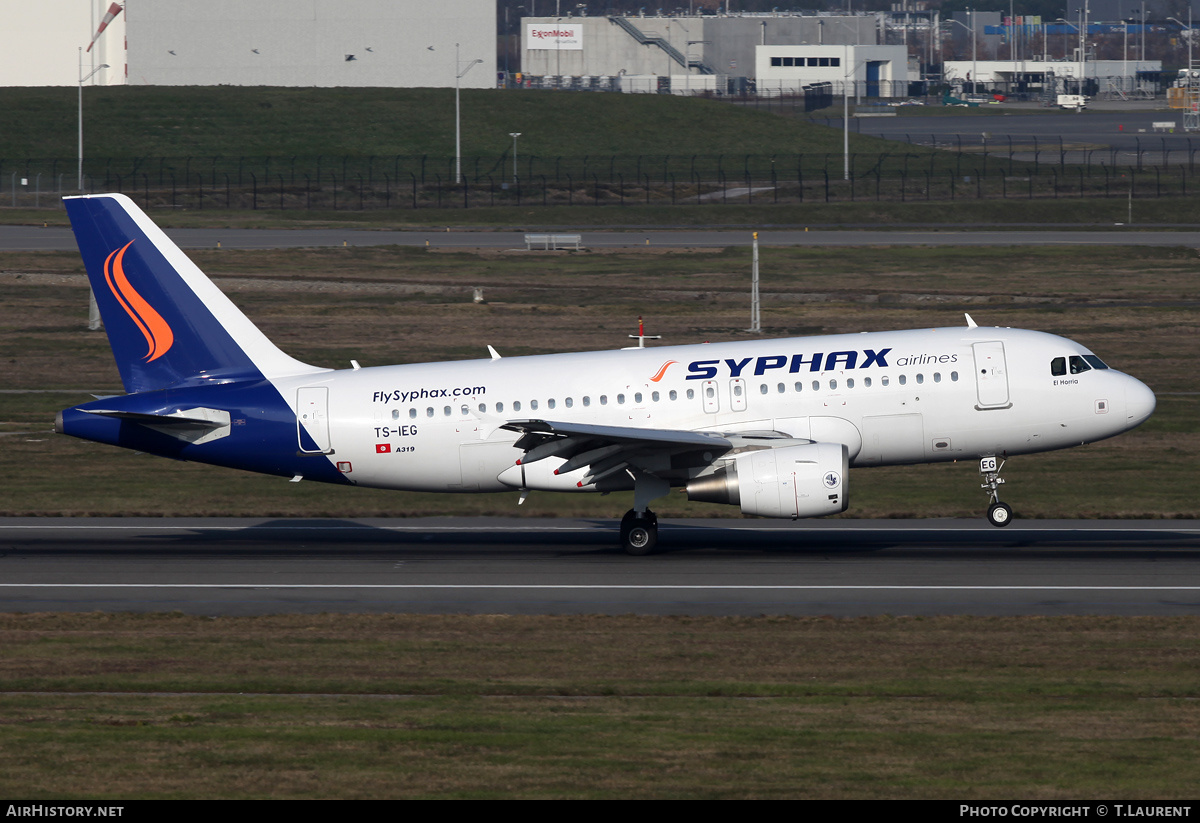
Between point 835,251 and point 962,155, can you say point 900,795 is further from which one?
point 962,155

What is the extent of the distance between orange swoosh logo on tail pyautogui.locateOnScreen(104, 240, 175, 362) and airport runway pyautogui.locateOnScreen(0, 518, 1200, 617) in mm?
4624

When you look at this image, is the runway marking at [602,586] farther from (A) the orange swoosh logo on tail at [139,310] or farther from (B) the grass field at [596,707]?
(A) the orange swoosh logo on tail at [139,310]

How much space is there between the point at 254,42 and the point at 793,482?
154043 mm

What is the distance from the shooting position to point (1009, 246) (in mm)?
90250

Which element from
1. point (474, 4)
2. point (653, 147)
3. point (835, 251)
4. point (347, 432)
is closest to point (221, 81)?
point (474, 4)

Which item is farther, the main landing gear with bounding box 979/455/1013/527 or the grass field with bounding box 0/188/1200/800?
the main landing gear with bounding box 979/455/1013/527

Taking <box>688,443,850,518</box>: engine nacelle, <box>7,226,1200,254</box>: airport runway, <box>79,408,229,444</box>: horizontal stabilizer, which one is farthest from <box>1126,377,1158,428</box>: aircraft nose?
<box>7,226,1200,254</box>: airport runway

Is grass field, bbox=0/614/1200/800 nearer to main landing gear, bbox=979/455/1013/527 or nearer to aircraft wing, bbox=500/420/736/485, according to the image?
aircraft wing, bbox=500/420/736/485

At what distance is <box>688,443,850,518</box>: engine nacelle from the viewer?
93.5ft

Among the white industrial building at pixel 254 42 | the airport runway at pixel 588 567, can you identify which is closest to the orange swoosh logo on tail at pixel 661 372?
the airport runway at pixel 588 567

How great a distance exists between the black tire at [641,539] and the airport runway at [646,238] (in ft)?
209

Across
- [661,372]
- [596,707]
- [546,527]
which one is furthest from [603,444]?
[596,707]

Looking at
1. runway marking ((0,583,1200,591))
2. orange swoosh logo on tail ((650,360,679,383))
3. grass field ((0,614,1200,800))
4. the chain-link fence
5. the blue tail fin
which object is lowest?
runway marking ((0,583,1200,591))
